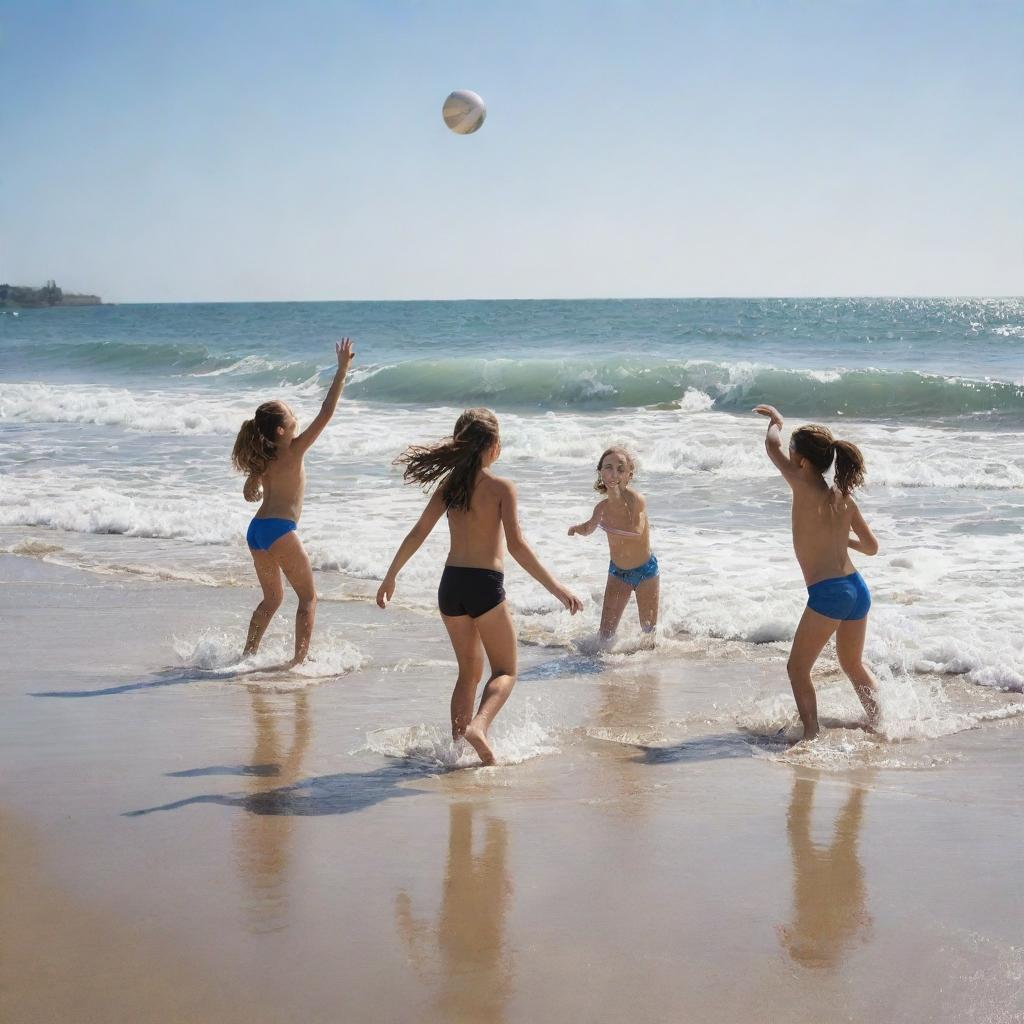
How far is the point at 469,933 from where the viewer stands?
3293 millimetres

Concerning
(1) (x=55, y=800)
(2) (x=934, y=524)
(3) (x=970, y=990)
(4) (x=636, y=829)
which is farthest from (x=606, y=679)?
(2) (x=934, y=524)

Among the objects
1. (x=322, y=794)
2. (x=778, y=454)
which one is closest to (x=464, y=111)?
(x=778, y=454)

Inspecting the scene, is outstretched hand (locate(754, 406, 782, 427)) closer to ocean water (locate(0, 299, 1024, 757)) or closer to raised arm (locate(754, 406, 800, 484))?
raised arm (locate(754, 406, 800, 484))

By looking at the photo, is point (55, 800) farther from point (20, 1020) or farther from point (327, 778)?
point (20, 1020)

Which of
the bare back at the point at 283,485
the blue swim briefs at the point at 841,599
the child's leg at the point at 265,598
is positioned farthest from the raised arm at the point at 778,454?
the child's leg at the point at 265,598

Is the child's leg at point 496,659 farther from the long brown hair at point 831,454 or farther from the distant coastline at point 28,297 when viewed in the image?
the distant coastline at point 28,297

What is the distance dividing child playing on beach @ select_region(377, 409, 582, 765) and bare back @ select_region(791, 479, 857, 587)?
1.28 m

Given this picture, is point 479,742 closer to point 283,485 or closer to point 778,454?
point 778,454

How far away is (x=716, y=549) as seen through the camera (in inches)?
392

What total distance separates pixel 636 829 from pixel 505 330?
44169 mm

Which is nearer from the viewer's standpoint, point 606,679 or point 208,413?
point 606,679

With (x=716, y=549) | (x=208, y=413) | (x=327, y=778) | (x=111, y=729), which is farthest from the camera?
(x=208, y=413)

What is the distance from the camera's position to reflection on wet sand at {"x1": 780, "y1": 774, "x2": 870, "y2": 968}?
325 centimetres

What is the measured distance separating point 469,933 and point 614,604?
4.16m
